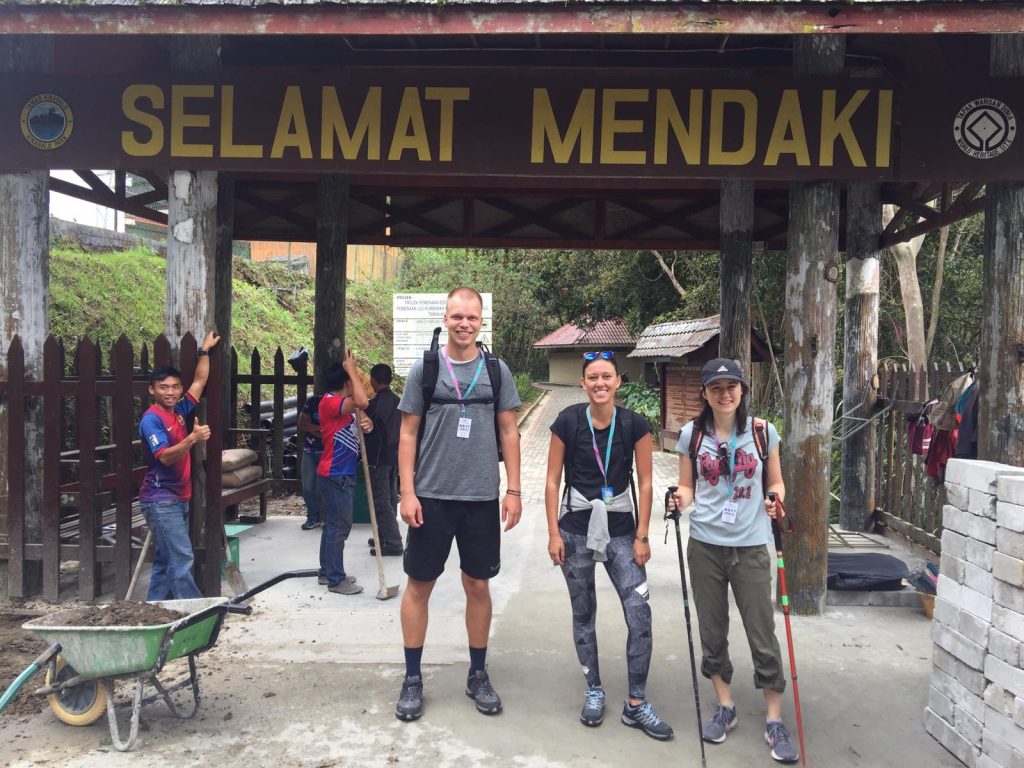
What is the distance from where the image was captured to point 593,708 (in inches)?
150

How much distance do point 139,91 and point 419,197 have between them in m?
4.52

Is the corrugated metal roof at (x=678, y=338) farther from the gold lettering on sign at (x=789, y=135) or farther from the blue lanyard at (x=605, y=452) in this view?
the blue lanyard at (x=605, y=452)

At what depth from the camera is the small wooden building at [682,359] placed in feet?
44.9

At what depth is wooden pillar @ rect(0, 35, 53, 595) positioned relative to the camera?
544 cm

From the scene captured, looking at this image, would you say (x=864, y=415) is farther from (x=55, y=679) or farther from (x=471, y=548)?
(x=55, y=679)

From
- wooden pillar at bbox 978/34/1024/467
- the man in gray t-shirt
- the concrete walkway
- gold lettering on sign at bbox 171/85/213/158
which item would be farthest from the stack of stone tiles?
gold lettering on sign at bbox 171/85/213/158

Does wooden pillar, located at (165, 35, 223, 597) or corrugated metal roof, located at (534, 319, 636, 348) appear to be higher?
corrugated metal roof, located at (534, 319, 636, 348)

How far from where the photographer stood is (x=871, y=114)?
5.10m

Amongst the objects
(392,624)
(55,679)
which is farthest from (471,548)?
(55,679)

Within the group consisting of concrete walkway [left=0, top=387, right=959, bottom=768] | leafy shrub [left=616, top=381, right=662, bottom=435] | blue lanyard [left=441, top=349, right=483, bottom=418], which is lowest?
concrete walkway [left=0, top=387, right=959, bottom=768]

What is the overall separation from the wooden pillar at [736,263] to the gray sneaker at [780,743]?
4.62 m

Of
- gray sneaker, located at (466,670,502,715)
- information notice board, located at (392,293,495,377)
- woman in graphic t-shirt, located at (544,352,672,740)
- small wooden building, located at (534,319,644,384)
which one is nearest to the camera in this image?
woman in graphic t-shirt, located at (544,352,672,740)

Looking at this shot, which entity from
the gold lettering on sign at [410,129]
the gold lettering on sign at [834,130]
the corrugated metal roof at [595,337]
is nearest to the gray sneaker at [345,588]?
the gold lettering on sign at [410,129]

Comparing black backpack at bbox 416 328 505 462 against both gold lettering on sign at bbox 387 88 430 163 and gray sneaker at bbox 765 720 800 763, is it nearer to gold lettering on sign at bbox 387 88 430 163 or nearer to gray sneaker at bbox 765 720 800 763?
gray sneaker at bbox 765 720 800 763
